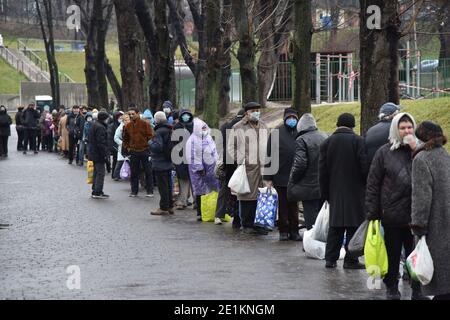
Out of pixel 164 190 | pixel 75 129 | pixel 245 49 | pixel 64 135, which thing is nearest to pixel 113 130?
pixel 245 49

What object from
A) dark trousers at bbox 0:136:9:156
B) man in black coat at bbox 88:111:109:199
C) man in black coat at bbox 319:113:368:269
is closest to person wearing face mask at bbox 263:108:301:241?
man in black coat at bbox 319:113:368:269

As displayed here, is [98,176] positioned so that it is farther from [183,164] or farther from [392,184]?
[392,184]

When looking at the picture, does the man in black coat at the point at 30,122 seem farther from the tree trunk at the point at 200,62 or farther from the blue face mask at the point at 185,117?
the blue face mask at the point at 185,117

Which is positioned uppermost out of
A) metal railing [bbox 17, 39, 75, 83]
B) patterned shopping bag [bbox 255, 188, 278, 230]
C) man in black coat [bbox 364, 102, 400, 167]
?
metal railing [bbox 17, 39, 75, 83]

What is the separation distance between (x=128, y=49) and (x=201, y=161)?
599 inches

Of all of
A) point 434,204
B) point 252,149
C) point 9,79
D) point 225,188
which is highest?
point 9,79

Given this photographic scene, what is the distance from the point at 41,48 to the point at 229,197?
8923 cm

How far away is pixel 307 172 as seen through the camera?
47.6 ft

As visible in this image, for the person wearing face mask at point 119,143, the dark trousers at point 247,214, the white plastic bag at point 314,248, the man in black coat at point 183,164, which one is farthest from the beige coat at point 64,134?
the white plastic bag at point 314,248

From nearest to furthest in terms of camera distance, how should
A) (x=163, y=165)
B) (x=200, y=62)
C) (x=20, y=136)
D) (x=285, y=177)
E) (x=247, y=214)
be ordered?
1. (x=285, y=177)
2. (x=247, y=214)
3. (x=163, y=165)
4. (x=200, y=62)
5. (x=20, y=136)

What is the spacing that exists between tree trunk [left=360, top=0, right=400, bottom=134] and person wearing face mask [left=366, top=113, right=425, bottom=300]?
5.91m

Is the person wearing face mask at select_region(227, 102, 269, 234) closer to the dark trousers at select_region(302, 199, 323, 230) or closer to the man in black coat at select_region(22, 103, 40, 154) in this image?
the dark trousers at select_region(302, 199, 323, 230)

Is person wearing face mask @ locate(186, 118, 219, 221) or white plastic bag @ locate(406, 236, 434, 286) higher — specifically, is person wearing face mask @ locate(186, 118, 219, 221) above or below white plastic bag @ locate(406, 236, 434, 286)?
above

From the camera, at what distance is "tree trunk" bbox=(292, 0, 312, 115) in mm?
20781
